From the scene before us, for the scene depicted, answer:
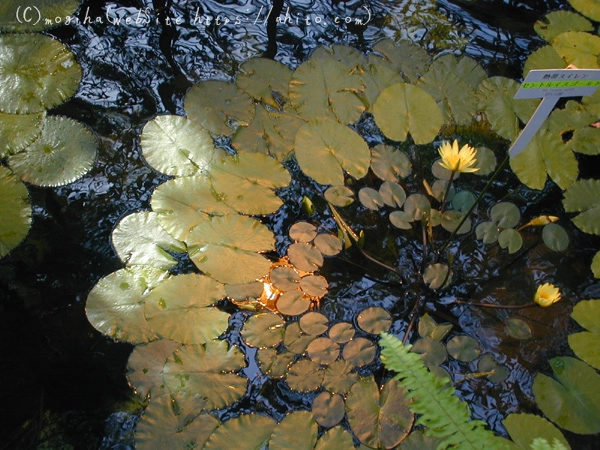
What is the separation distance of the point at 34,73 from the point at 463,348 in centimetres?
215

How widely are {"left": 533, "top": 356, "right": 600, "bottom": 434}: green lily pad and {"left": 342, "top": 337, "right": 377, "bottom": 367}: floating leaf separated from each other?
1.94ft

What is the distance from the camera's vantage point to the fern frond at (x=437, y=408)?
1069 mm

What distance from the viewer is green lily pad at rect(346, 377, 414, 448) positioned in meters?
1.42

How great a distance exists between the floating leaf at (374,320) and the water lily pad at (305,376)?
0.23m

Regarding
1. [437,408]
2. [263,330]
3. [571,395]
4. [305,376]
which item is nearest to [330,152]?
[263,330]

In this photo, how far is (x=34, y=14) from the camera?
2.23 metres

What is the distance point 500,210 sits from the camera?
1.93 m

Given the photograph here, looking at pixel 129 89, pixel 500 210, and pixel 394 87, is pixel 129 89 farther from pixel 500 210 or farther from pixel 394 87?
pixel 500 210

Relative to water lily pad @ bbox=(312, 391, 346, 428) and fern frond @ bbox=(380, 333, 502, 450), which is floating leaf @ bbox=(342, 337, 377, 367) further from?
fern frond @ bbox=(380, 333, 502, 450)

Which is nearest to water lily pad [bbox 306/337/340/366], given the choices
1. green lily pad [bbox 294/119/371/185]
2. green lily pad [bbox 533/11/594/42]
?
green lily pad [bbox 294/119/371/185]

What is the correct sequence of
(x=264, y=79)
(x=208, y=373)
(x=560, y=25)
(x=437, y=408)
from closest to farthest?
(x=437, y=408) → (x=208, y=373) → (x=264, y=79) → (x=560, y=25)

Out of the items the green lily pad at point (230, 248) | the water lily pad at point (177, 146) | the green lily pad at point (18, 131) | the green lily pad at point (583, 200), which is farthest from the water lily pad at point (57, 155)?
the green lily pad at point (583, 200)

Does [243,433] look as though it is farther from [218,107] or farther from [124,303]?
[218,107]

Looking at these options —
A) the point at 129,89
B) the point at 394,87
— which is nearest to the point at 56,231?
the point at 129,89
